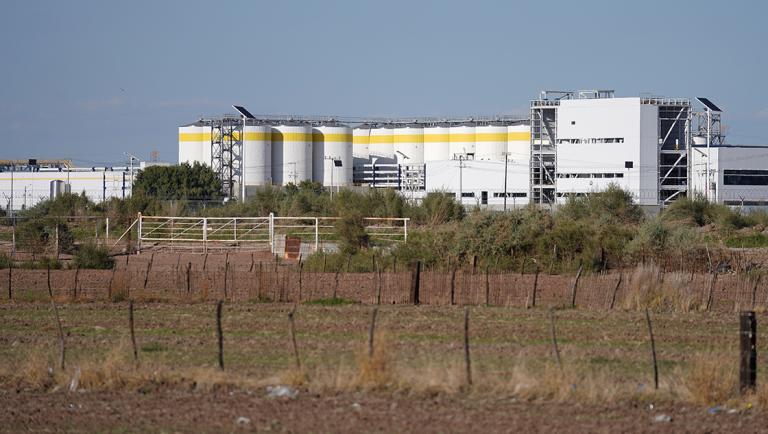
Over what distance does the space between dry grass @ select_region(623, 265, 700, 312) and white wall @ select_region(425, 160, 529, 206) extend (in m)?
58.4

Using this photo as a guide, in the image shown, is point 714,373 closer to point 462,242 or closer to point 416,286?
point 416,286

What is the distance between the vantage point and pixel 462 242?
133 ft

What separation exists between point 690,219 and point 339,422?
5466cm

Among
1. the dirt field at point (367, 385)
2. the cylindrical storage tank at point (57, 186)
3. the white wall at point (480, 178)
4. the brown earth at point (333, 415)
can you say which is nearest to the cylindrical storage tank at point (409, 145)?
the white wall at point (480, 178)

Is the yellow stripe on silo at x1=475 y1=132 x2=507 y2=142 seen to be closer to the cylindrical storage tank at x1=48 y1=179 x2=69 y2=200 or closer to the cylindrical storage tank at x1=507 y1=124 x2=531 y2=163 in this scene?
the cylindrical storage tank at x1=507 y1=124 x2=531 y2=163

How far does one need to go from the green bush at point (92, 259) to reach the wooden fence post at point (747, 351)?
1202 inches

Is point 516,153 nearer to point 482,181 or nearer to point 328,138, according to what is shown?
point 482,181

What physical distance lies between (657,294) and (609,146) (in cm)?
5492

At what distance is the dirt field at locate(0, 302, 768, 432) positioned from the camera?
1338 centimetres

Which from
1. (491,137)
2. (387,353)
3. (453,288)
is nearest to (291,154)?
(491,137)

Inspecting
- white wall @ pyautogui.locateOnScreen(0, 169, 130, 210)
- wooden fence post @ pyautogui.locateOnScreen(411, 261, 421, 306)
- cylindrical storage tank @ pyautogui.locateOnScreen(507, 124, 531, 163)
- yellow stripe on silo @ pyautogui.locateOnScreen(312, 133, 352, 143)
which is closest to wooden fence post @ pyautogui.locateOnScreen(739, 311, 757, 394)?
wooden fence post @ pyautogui.locateOnScreen(411, 261, 421, 306)

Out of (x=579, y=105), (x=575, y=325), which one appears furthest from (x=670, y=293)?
(x=579, y=105)

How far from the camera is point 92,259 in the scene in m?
40.9

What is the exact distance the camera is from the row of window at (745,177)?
82.8 m
